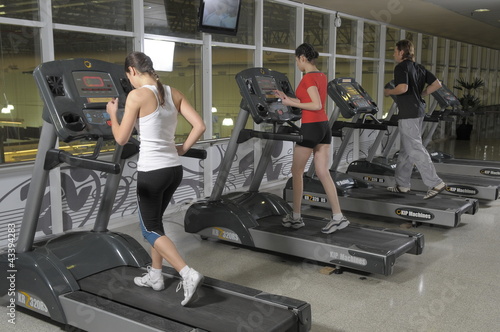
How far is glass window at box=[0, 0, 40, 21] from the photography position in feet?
13.1

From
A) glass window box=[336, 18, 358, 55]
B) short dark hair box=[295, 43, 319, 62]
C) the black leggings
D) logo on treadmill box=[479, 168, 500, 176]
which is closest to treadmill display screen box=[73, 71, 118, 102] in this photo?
the black leggings

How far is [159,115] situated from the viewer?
2.58 metres

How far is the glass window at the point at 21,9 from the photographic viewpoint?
3.98 meters

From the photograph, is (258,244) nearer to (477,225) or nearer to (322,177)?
(322,177)

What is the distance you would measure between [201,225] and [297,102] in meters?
1.35

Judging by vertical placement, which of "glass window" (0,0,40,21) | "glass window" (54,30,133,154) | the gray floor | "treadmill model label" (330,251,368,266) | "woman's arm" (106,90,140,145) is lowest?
the gray floor

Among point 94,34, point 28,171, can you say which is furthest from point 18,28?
point 28,171

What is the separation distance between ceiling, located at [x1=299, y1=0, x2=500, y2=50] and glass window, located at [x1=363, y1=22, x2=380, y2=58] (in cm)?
28

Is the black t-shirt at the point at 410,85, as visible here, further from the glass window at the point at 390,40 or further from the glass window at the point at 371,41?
the glass window at the point at 390,40

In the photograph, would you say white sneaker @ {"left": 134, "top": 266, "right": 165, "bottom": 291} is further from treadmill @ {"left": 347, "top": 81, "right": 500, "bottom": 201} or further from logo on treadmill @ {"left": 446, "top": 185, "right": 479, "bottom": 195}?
logo on treadmill @ {"left": 446, "top": 185, "right": 479, "bottom": 195}

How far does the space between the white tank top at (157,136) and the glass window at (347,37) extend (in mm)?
6568

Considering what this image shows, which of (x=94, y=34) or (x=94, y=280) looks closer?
(x=94, y=280)

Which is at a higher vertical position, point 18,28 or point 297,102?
point 18,28

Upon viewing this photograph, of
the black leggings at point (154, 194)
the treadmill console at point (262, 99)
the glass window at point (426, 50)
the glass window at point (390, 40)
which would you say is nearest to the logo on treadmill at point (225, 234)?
the treadmill console at point (262, 99)
